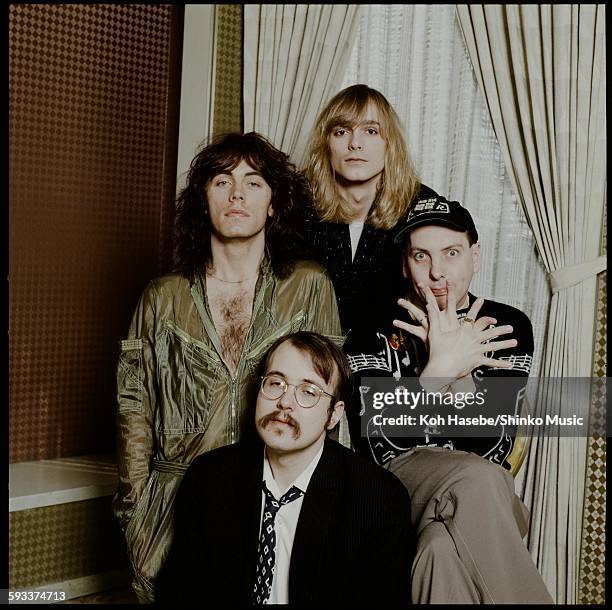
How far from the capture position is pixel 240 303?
9.26ft

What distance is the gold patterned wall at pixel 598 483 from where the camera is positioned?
2.99 metres

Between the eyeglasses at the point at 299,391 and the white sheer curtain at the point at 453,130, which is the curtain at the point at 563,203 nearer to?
the white sheer curtain at the point at 453,130

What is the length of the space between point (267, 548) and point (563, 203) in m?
1.58

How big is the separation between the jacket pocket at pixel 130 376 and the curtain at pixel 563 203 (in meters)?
1.41

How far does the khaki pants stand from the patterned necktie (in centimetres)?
38

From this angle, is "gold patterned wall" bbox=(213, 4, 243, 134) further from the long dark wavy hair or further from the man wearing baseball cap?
the man wearing baseball cap

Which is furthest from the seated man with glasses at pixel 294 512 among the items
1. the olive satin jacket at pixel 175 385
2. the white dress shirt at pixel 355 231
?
the white dress shirt at pixel 355 231

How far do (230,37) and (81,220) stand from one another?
3.35 feet

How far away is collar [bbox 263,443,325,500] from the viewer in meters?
2.47

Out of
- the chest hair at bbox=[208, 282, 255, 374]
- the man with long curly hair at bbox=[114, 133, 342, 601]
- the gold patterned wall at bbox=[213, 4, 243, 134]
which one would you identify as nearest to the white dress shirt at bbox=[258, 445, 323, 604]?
the man with long curly hair at bbox=[114, 133, 342, 601]

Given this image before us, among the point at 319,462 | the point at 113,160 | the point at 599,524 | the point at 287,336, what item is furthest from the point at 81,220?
the point at 599,524

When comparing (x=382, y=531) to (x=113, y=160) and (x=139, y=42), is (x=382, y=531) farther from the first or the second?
(x=139, y=42)

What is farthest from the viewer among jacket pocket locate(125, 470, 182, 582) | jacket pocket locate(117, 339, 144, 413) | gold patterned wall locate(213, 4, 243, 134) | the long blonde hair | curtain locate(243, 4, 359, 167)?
gold patterned wall locate(213, 4, 243, 134)

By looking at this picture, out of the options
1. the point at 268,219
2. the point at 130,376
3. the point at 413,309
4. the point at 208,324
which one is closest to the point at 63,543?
the point at 130,376
